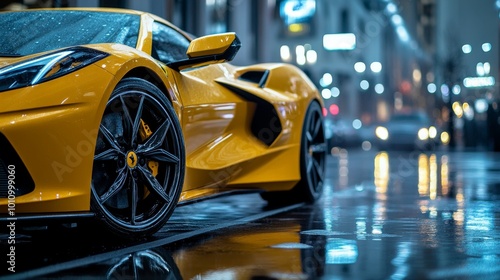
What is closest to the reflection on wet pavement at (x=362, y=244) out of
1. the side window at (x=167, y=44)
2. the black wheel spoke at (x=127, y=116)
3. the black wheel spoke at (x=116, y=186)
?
the black wheel spoke at (x=116, y=186)

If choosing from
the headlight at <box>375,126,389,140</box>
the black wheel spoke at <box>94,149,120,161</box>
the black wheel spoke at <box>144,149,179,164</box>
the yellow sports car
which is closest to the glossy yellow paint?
the yellow sports car

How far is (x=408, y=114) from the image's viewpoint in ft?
97.2

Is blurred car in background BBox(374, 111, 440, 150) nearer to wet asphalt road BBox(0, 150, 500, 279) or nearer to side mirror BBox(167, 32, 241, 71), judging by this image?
wet asphalt road BBox(0, 150, 500, 279)

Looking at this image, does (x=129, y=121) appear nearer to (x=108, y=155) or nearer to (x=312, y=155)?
(x=108, y=155)

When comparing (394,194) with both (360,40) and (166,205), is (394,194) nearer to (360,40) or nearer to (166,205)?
(166,205)

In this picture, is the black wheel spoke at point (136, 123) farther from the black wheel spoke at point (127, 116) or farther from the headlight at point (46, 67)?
the headlight at point (46, 67)

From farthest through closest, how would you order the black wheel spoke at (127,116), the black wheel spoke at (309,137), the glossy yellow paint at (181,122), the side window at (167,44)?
1. the black wheel spoke at (309,137)
2. the side window at (167,44)
3. the black wheel spoke at (127,116)
4. the glossy yellow paint at (181,122)

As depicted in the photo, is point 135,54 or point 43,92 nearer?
point 43,92

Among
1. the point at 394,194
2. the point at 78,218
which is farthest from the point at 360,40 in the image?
the point at 78,218

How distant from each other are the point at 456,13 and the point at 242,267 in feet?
225

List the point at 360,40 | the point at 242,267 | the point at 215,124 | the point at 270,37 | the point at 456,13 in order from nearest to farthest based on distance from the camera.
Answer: the point at 242,267
the point at 215,124
the point at 270,37
the point at 456,13
the point at 360,40

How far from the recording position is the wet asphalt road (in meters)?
3.71

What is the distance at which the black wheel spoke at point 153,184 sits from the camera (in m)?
4.66

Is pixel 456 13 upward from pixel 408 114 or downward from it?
upward
